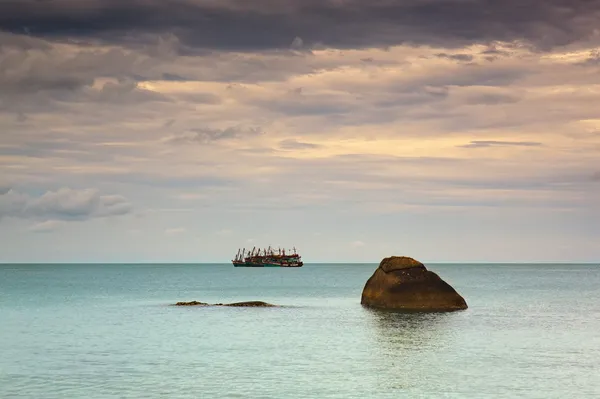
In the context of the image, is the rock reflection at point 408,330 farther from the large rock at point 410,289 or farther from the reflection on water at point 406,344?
the large rock at point 410,289

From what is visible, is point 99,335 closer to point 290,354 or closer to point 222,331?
point 222,331

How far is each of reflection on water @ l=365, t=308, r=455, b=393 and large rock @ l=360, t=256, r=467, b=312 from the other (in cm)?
207

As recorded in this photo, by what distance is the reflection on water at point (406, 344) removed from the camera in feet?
117

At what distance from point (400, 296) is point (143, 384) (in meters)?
39.9

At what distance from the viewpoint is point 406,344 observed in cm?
4778

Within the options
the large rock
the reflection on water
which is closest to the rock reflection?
the reflection on water

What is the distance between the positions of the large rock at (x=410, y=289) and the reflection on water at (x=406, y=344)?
2.07 m

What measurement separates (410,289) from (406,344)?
23102mm

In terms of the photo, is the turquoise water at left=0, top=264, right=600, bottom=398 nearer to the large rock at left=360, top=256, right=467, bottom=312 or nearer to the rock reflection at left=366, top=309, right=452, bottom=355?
the rock reflection at left=366, top=309, right=452, bottom=355

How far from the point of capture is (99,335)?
53406mm

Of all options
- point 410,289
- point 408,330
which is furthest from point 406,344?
point 410,289

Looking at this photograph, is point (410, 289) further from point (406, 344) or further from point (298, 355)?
point (298, 355)

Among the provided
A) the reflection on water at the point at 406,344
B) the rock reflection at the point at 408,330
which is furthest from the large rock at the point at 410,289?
the reflection on water at the point at 406,344

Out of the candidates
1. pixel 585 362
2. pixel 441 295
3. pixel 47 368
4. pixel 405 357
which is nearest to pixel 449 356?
pixel 405 357
